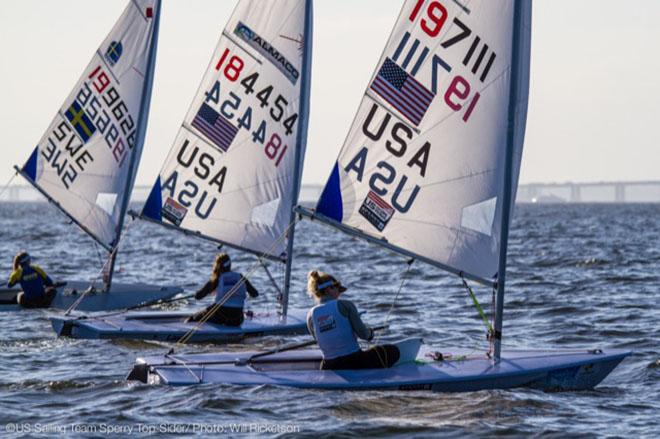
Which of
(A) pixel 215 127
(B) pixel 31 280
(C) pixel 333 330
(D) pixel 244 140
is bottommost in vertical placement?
(C) pixel 333 330

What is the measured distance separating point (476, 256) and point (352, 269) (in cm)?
2384

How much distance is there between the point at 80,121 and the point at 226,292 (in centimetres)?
833

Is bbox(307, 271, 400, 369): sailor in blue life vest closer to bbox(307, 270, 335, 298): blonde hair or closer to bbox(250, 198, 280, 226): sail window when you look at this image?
bbox(307, 270, 335, 298): blonde hair

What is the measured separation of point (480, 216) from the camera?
48.1 ft

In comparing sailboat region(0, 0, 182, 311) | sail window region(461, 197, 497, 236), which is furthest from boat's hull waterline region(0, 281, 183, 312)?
sail window region(461, 197, 497, 236)

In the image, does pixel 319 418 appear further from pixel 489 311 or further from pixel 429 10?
pixel 489 311

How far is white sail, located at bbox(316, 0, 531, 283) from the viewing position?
47.6 ft

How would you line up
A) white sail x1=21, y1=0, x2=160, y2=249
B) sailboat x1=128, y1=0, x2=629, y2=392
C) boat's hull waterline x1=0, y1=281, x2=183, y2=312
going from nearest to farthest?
sailboat x1=128, y1=0, x2=629, y2=392
boat's hull waterline x1=0, y1=281, x2=183, y2=312
white sail x1=21, y1=0, x2=160, y2=249

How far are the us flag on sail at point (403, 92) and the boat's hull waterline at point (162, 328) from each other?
515 cm

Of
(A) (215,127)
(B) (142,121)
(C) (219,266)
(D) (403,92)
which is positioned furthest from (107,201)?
(D) (403,92)

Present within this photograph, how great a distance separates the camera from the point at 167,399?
45.5ft

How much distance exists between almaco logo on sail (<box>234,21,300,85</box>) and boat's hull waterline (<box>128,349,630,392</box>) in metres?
6.87

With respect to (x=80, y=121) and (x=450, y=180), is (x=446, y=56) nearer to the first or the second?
(x=450, y=180)

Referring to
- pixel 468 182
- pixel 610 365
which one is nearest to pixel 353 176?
pixel 468 182
